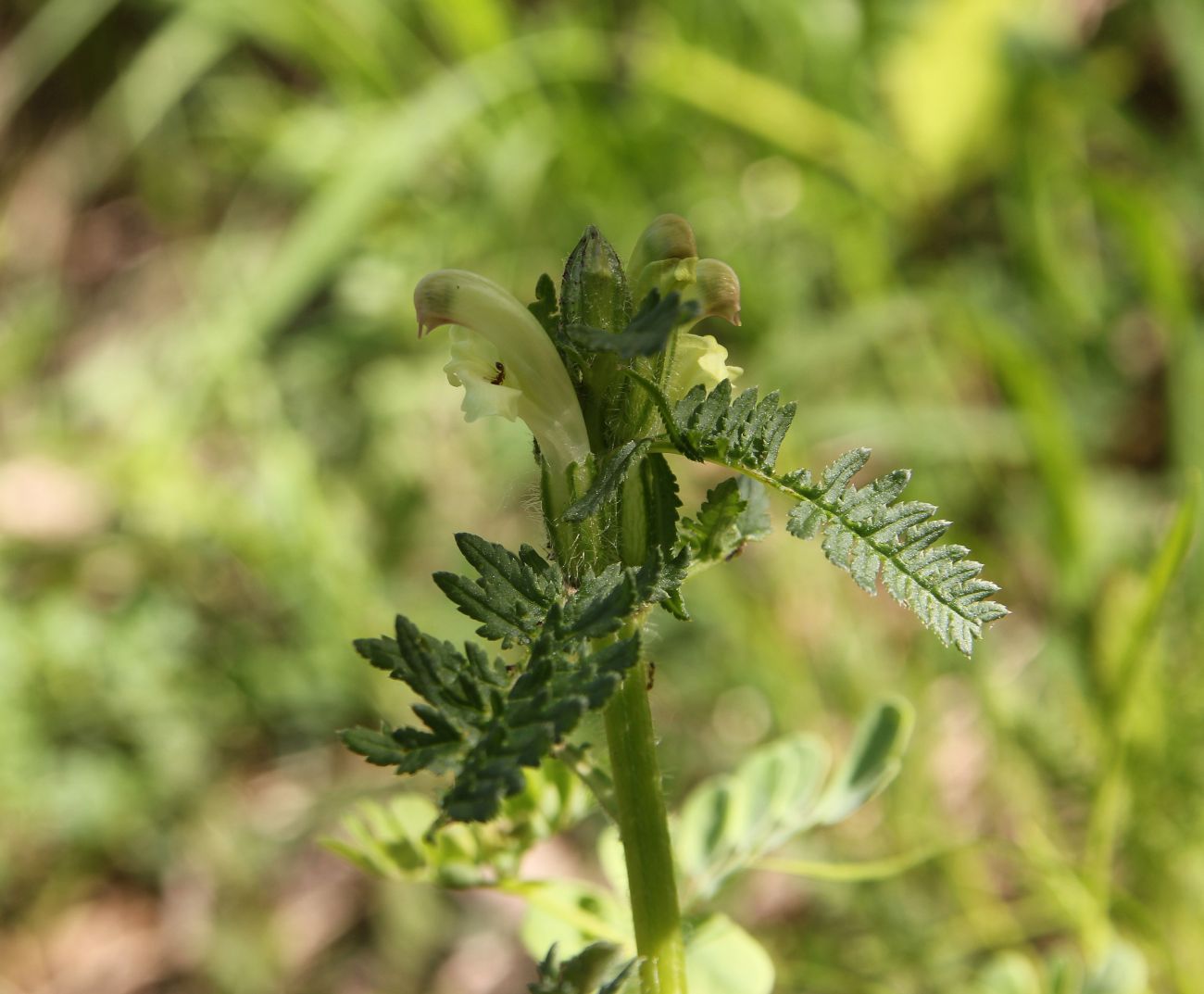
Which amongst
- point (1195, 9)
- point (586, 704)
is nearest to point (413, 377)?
point (1195, 9)

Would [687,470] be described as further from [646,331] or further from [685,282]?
[646,331]

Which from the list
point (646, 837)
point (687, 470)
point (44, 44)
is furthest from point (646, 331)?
point (44, 44)

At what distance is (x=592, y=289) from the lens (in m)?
0.65

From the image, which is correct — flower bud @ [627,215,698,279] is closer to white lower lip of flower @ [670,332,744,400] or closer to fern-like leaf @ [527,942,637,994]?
white lower lip of flower @ [670,332,744,400]

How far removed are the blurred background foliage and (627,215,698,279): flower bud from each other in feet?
2.59

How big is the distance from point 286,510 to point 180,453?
450 mm

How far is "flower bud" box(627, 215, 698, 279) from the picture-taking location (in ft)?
2.25

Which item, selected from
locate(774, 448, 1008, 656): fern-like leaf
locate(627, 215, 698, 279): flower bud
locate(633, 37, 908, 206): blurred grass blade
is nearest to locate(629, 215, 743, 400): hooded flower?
locate(627, 215, 698, 279): flower bud

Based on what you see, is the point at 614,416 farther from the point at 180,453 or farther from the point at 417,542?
the point at 180,453

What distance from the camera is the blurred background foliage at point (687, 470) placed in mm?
1593

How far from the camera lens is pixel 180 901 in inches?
78.3

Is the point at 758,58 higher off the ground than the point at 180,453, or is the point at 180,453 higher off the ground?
the point at 758,58

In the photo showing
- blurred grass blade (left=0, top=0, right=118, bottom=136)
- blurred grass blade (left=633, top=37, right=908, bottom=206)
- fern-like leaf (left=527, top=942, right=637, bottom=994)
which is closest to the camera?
fern-like leaf (left=527, top=942, right=637, bottom=994)

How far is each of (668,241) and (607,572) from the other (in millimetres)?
211
